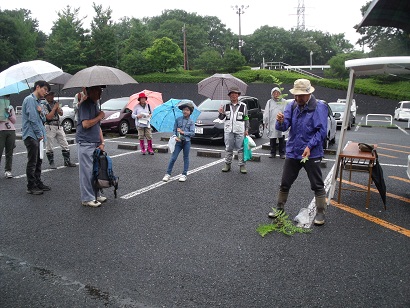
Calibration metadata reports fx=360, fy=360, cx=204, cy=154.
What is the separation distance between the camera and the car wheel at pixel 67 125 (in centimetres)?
1484

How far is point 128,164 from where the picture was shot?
879 centimetres

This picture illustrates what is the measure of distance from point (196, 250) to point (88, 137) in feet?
8.36

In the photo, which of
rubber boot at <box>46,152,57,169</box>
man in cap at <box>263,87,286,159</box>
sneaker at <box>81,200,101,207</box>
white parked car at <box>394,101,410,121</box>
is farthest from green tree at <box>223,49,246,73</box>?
sneaker at <box>81,200,101,207</box>

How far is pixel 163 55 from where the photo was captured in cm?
4094

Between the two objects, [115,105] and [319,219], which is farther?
[115,105]

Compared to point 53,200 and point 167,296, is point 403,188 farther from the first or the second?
point 53,200

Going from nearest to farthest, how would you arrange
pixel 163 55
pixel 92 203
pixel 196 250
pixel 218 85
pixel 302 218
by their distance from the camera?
1. pixel 196 250
2. pixel 302 218
3. pixel 92 203
4. pixel 218 85
5. pixel 163 55

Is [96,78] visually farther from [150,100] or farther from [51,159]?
[150,100]

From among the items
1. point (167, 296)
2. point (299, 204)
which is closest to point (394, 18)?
point (299, 204)

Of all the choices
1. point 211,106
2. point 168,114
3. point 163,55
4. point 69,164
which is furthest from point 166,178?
point 163,55

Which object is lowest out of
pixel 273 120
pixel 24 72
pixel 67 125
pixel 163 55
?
pixel 67 125

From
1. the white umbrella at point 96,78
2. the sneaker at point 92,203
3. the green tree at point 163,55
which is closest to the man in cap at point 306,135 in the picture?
the white umbrella at point 96,78

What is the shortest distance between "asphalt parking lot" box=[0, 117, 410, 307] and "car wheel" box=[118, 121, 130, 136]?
769 centimetres

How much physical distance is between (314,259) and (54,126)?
6.62m
